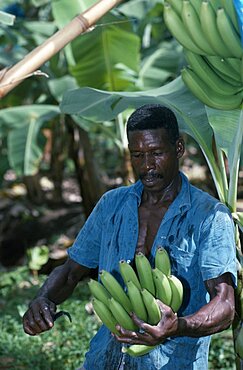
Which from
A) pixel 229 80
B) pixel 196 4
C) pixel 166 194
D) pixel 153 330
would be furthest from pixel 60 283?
pixel 196 4

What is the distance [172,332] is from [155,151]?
23.8 inches

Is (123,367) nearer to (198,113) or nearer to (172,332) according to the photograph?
(172,332)

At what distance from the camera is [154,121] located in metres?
2.41

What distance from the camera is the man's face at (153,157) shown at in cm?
237

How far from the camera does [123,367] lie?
2.45m

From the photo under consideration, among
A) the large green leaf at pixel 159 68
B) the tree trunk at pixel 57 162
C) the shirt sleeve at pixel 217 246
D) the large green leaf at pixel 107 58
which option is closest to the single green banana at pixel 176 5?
the shirt sleeve at pixel 217 246

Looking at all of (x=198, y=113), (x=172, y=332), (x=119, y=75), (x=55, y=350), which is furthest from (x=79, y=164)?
(x=172, y=332)

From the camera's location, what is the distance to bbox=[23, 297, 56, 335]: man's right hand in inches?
96.5

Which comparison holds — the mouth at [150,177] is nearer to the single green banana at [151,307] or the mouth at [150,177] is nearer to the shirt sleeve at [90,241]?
the shirt sleeve at [90,241]

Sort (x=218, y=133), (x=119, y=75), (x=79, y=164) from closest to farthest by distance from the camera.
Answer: (x=218, y=133) → (x=119, y=75) → (x=79, y=164)

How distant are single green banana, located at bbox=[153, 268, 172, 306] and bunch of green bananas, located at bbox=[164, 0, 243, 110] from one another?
31.6 inches

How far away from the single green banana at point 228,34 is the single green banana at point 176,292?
82 cm

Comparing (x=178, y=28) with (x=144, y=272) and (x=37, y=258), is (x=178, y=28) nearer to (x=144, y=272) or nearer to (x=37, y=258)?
(x=144, y=272)

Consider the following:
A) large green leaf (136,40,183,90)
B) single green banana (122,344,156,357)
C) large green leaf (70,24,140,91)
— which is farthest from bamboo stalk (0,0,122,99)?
large green leaf (136,40,183,90)
